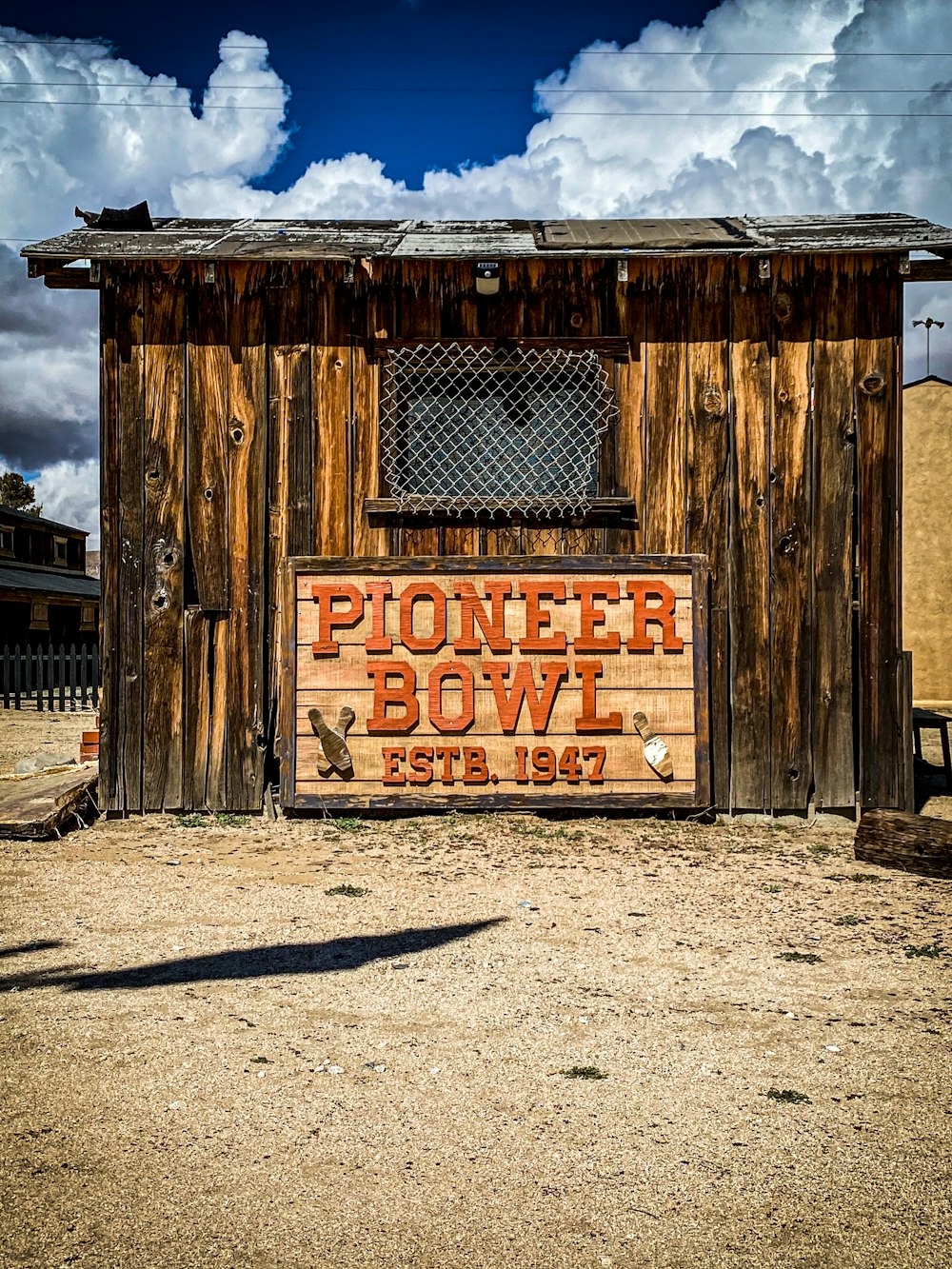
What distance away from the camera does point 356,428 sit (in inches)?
286

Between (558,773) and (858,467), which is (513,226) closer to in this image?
(858,467)

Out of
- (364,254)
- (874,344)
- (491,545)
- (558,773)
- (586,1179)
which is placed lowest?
(586,1179)

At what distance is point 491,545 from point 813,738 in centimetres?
275

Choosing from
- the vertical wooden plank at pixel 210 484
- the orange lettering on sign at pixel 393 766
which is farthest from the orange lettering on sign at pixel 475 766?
the vertical wooden plank at pixel 210 484

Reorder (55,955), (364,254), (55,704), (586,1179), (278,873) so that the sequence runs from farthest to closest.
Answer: (55,704), (364,254), (278,873), (55,955), (586,1179)

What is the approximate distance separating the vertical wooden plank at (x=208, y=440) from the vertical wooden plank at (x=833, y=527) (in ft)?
14.4

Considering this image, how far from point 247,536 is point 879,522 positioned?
183 inches

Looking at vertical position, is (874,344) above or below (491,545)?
above

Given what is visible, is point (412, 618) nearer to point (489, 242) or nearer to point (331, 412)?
point (331, 412)

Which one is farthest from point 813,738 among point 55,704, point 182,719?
point 55,704

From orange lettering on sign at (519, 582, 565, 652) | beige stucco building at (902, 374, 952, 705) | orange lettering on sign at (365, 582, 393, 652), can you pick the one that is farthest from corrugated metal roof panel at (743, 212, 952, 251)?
beige stucco building at (902, 374, 952, 705)

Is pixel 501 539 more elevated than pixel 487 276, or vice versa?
pixel 487 276

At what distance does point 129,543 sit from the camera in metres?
7.23

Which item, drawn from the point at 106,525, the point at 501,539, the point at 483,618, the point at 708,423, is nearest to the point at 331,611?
the point at 483,618
